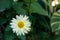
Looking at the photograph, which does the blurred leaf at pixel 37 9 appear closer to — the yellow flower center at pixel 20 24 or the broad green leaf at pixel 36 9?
the broad green leaf at pixel 36 9

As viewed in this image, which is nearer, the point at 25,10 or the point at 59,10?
the point at 25,10

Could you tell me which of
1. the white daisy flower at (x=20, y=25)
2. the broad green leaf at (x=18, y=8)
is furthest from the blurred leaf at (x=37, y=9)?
the white daisy flower at (x=20, y=25)

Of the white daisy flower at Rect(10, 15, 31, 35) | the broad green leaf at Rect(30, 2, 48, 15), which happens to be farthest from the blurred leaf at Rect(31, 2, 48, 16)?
the white daisy flower at Rect(10, 15, 31, 35)

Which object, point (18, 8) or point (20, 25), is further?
point (18, 8)

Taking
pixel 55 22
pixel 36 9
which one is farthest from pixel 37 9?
pixel 55 22

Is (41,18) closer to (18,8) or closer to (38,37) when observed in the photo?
(38,37)

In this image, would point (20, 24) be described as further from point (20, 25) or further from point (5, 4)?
point (5, 4)

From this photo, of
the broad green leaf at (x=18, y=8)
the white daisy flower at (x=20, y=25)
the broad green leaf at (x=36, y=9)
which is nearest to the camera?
the white daisy flower at (x=20, y=25)

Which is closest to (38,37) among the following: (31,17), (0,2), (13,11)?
(31,17)

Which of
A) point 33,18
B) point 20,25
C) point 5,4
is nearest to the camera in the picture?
point 20,25
